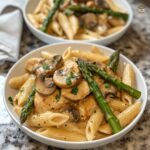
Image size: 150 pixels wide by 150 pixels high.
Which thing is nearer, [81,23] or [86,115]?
[86,115]

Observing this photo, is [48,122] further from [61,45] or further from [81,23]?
[81,23]

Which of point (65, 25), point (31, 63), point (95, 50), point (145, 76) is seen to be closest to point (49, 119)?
point (31, 63)

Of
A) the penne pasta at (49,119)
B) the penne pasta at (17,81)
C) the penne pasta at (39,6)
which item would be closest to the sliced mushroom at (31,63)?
the penne pasta at (17,81)

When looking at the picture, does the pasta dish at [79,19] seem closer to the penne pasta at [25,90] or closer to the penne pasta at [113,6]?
the penne pasta at [113,6]

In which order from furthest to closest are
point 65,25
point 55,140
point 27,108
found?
1. point 65,25
2. point 27,108
3. point 55,140

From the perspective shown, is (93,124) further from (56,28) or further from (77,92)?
(56,28)

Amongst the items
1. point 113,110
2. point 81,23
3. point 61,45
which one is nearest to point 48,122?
point 113,110
